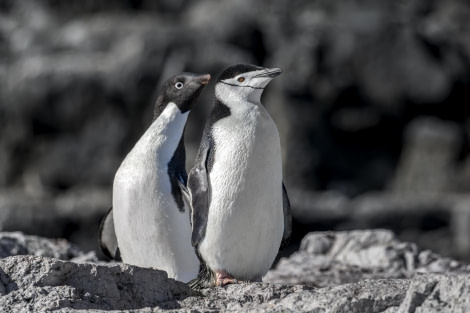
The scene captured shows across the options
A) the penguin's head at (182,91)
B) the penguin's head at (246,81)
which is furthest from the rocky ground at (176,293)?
the penguin's head at (182,91)

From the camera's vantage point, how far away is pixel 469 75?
16078 millimetres

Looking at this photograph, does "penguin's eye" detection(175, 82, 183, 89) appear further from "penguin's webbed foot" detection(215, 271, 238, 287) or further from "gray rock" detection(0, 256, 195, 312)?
"gray rock" detection(0, 256, 195, 312)

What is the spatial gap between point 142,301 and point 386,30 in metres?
12.9

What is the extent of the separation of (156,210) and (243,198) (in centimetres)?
108

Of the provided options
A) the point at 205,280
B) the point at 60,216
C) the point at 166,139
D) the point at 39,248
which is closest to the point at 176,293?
the point at 205,280

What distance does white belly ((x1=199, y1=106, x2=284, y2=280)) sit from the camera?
13.5 feet

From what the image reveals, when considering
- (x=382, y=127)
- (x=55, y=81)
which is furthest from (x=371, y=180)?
(x=55, y=81)

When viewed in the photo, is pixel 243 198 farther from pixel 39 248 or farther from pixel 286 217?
pixel 39 248

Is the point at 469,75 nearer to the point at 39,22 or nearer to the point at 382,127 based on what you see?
the point at 382,127

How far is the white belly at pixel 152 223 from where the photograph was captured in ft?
16.7

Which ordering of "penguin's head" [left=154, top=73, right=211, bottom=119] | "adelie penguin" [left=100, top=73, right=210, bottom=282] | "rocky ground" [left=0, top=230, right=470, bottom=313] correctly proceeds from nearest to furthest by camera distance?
"rocky ground" [left=0, top=230, right=470, bottom=313] → "adelie penguin" [left=100, top=73, right=210, bottom=282] → "penguin's head" [left=154, top=73, right=211, bottom=119]

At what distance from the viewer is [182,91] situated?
5.40m

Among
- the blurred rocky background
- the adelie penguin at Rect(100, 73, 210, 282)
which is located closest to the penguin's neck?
the adelie penguin at Rect(100, 73, 210, 282)

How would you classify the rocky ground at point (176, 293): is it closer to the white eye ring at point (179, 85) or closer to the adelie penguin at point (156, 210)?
the adelie penguin at point (156, 210)
